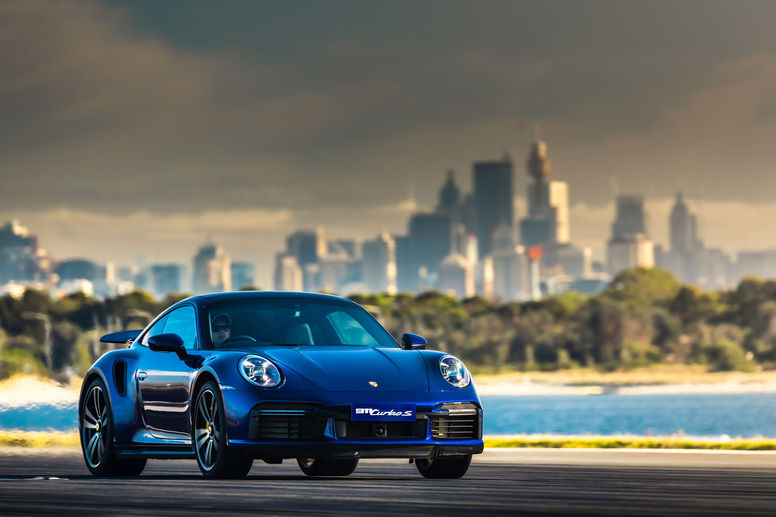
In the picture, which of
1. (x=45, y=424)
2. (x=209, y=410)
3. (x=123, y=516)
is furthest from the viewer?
(x=45, y=424)

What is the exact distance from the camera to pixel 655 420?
9044cm

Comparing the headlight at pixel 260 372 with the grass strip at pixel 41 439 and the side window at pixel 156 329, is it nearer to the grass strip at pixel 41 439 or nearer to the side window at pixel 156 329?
the side window at pixel 156 329

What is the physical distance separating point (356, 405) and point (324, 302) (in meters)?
1.91

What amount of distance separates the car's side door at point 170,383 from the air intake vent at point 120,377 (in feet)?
0.95

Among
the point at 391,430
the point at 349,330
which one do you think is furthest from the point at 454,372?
the point at 349,330

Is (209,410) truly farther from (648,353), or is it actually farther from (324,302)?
(648,353)

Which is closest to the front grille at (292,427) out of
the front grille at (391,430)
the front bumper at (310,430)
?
the front bumper at (310,430)

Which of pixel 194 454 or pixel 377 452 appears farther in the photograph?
pixel 194 454

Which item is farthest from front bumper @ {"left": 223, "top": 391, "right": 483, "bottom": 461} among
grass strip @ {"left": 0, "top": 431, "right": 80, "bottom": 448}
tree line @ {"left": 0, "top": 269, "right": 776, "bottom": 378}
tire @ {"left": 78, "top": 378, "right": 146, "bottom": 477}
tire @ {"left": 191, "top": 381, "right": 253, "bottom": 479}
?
tree line @ {"left": 0, "top": 269, "right": 776, "bottom": 378}

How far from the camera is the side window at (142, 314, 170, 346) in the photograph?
523 inches

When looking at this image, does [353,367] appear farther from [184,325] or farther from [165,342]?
[184,325]

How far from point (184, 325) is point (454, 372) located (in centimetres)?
240

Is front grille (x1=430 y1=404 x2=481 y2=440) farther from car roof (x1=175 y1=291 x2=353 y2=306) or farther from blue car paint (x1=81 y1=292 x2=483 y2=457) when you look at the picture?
car roof (x1=175 y1=291 x2=353 y2=306)

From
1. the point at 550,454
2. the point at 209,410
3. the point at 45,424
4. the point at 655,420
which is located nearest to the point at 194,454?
the point at 209,410
